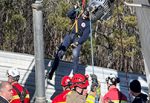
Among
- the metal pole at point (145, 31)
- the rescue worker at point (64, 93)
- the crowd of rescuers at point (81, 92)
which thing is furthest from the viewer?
the rescue worker at point (64, 93)

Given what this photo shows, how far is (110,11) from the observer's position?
879cm

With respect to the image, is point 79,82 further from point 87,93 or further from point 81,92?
point 87,93

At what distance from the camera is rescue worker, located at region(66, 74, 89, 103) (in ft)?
16.4

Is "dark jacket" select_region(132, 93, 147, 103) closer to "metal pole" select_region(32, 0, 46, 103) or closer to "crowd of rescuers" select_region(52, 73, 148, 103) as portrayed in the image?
"crowd of rescuers" select_region(52, 73, 148, 103)

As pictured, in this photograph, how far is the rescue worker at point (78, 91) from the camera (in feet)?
16.4

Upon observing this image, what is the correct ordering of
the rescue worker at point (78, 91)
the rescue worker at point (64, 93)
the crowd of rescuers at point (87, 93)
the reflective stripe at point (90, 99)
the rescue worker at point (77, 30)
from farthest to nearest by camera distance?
the rescue worker at point (77, 30) < the reflective stripe at point (90, 99) < the rescue worker at point (64, 93) < the crowd of rescuers at point (87, 93) < the rescue worker at point (78, 91)

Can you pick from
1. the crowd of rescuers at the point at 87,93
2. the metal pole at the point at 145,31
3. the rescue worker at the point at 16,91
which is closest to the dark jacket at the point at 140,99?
the crowd of rescuers at the point at 87,93

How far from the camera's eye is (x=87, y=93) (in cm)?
632

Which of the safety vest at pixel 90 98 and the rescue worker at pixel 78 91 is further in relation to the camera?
the safety vest at pixel 90 98

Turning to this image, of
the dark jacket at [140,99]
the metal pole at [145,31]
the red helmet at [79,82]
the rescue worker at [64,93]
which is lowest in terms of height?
the dark jacket at [140,99]

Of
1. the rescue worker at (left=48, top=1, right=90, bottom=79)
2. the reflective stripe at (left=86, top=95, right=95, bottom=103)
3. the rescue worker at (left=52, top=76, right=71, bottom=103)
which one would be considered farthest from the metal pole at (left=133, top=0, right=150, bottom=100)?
the rescue worker at (left=48, top=1, right=90, bottom=79)

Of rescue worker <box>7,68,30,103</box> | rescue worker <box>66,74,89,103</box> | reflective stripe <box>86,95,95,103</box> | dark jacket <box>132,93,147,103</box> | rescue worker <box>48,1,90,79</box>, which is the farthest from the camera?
rescue worker <box>48,1,90,79</box>

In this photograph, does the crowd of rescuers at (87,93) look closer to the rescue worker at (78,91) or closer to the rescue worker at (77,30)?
the rescue worker at (78,91)

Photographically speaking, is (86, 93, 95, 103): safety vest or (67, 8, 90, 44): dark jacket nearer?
(86, 93, 95, 103): safety vest
